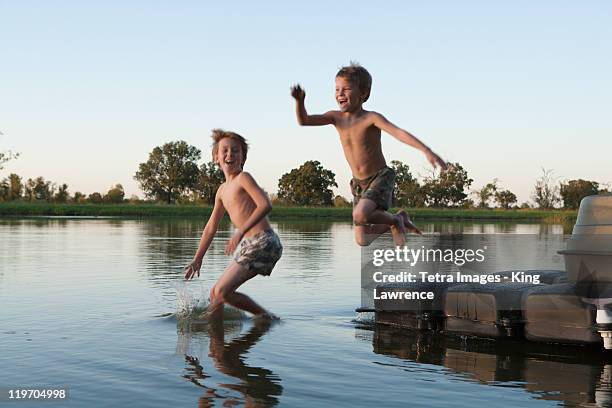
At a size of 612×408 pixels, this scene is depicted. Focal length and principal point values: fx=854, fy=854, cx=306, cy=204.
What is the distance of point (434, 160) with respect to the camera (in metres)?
7.19

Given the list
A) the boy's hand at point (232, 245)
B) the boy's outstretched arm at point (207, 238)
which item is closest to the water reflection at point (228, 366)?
the boy's outstretched arm at point (207, 238)

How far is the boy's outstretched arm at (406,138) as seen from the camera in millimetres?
7191

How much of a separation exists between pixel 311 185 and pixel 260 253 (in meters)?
122

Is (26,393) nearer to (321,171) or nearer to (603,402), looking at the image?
(603,402)

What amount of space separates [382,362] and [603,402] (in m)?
2.47

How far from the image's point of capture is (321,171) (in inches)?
5172

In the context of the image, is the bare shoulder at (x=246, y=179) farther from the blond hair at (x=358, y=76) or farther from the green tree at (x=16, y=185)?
the green tree at (x=16, y=185)

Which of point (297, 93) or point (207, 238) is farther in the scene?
point (207, 238)

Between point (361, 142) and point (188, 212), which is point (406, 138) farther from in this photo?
point (188, 212)

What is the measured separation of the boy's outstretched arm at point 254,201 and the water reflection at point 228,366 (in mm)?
1225

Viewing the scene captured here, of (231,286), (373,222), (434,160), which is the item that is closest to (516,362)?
(373,222)

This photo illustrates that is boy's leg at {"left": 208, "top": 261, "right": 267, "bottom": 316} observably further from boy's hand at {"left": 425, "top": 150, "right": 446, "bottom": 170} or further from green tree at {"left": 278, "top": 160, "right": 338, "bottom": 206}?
green tree at {"left": 278, "top": 160, "right": 338, "bottom": 206}

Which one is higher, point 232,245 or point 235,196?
point 235,196

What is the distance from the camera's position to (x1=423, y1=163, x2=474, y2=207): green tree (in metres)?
113
